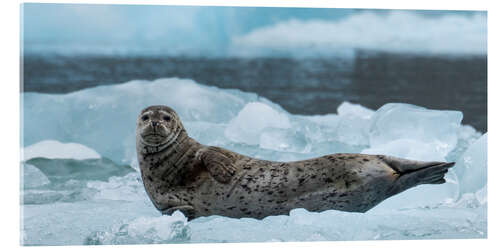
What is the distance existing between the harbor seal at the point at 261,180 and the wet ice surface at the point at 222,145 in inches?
3.8

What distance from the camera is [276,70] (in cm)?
691

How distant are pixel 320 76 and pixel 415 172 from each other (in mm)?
1895

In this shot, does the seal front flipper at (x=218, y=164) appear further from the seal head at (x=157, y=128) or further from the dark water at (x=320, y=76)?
the dark water at (x=320, y=76)

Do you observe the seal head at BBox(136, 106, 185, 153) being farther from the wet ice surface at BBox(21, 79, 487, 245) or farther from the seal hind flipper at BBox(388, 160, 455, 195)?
the seal hind flipper at BBox(388, 160, 455, 195)

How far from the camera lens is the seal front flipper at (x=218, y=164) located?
17.5 feet

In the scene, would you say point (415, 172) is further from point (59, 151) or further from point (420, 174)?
point (59, 151)

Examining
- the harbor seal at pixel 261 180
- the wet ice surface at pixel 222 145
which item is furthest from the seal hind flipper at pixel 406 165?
the wet ice surface at pixel 222 145

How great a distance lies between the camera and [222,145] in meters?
6.28

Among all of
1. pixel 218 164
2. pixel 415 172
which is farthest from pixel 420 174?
pixel 218 164

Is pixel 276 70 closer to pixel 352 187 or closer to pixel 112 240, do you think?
pixel 352 187

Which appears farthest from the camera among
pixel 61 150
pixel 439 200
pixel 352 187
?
pixel 61 150
